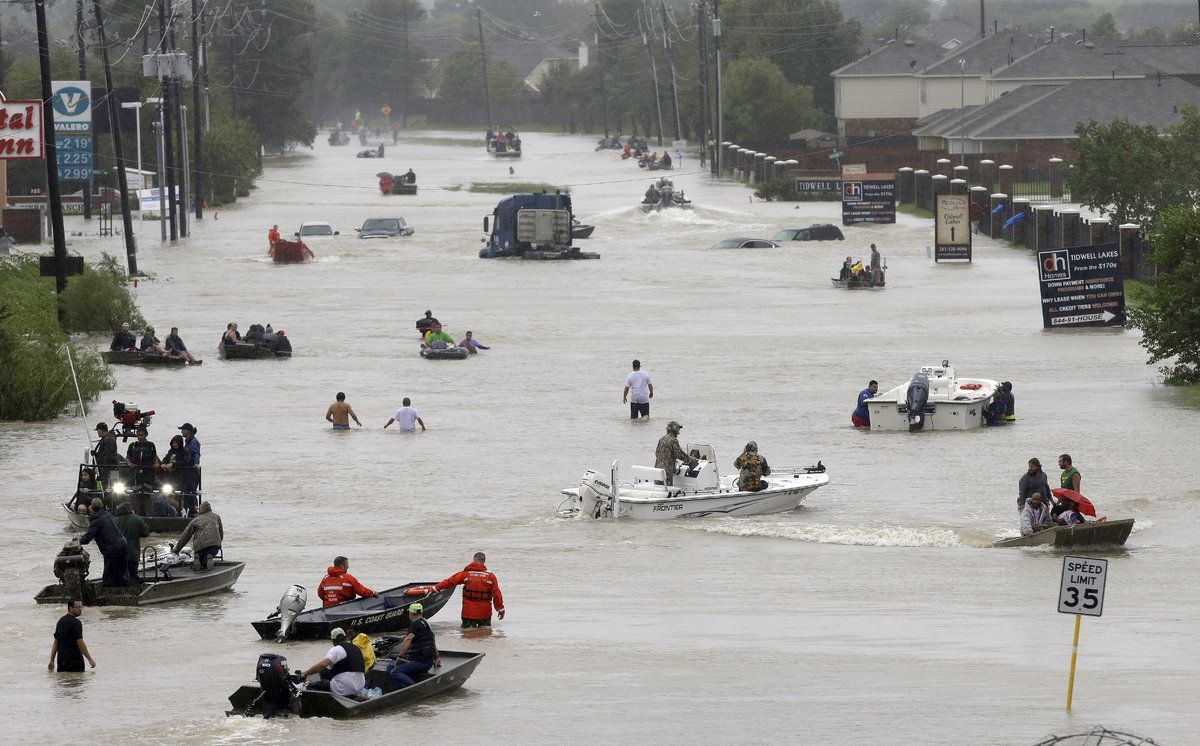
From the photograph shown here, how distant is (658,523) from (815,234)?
52.2 meters

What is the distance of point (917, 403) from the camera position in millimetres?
35438

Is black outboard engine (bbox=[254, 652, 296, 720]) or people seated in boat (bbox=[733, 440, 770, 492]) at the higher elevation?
people seated in boat (bbox=[733, 440, 770, 492])

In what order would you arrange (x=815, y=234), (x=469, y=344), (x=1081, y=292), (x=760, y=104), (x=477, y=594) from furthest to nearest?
(x=760, y=104) → (x=815, y=234) → (x=1081, y=292) → (x=469, y=344) → (x=477, y=594)

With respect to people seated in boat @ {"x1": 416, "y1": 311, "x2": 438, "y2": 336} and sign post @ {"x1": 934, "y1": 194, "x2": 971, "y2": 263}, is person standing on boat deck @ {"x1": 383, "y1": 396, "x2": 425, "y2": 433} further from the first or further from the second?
sign post @ {"x1": 934, "y1": 194, "x2": 971, "y2": 263}

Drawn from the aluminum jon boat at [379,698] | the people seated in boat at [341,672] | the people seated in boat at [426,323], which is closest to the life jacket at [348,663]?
the people seated in boat at [341,672]

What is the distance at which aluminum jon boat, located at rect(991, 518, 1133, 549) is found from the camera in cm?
2516

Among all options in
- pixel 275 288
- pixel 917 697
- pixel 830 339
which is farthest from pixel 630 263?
pixel 917 697

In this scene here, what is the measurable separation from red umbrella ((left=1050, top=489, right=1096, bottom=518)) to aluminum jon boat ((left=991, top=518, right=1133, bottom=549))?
0.42 metres

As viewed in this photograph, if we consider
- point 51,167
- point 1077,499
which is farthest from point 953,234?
point 1077,499

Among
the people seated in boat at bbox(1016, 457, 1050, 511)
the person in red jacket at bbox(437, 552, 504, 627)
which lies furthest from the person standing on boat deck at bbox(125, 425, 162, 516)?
the people seated in boat at bbox(1016, 457, 1050, 511)

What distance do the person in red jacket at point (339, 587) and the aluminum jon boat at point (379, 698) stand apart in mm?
2512

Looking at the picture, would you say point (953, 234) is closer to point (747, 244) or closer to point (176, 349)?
point (747, 244)

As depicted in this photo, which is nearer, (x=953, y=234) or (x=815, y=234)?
(x=953, y=234)

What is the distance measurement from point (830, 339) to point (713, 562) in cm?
2507
